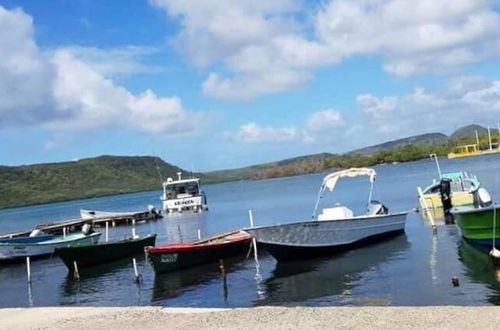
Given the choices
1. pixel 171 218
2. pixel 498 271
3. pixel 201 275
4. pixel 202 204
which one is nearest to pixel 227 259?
pixel 201 275

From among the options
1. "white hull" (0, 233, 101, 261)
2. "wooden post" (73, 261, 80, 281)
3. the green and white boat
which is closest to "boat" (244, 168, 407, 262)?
the green and white boat

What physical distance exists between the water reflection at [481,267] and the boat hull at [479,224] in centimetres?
39

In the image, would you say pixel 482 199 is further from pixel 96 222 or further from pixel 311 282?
pixel 96 222

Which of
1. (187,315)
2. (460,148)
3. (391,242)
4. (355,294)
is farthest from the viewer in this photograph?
(460,148)

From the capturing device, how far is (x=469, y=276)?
19.7m

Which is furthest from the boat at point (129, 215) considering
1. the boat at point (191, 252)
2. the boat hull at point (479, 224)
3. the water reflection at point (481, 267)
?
the boat hull at point (479, 224)

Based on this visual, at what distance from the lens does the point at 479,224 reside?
23.4 meters

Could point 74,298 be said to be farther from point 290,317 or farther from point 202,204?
point 202,204

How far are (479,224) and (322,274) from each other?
19.9 ft

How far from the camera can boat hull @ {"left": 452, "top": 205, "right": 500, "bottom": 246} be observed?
73.8 ft

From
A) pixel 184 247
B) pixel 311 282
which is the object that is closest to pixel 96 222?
pixel 184 247

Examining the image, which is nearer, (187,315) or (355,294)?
(187,315)

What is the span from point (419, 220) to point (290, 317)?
28620 millimetres

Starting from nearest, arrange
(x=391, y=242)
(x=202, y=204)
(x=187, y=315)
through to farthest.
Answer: (x=187, y=315), (x=391, y=242), (x=202, y=204)
